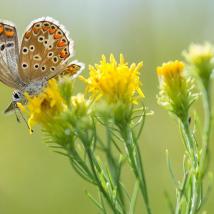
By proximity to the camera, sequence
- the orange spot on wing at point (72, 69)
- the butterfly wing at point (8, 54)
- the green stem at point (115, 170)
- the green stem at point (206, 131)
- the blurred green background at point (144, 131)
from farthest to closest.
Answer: the blurred green background at point (144, 131), the butterfly wing at point (8, 54), the orange spot on wing at point (72, 69), the green stem at point (206, 131), the green stem at point (115, 170)

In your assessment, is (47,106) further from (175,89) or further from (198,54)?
(198,54)

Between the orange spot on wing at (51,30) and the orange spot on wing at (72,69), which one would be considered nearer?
the orange spot on wing at (72,69)

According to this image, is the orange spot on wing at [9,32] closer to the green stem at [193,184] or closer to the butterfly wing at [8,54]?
the butterfly wing at [8,54]

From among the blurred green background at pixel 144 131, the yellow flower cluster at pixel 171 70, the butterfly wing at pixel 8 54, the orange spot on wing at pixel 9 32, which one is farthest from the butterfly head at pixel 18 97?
the blurred green background at pixel 144 131

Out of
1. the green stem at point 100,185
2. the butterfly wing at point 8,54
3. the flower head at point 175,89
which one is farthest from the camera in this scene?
the butterfly wing at point 8,54

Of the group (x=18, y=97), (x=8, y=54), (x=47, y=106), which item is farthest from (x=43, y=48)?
(x=47, y=106)

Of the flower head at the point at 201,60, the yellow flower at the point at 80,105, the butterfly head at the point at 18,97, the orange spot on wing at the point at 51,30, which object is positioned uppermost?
the orange spot on wing at the point at 51,30

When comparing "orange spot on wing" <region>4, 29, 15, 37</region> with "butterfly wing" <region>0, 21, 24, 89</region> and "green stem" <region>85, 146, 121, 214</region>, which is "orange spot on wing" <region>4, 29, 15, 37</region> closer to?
"butterfly wing" <region>0, 21, 24, 89</region>
